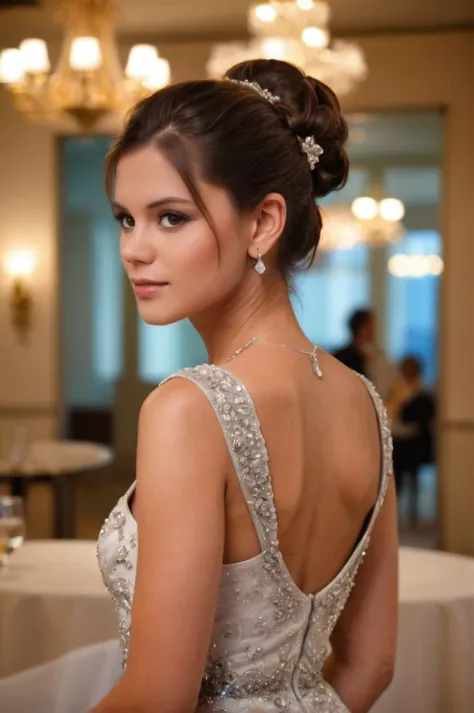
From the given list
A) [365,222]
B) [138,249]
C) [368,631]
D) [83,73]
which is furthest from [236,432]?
[365,222]

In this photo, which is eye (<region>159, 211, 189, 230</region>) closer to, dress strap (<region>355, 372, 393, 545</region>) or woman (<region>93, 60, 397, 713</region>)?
woman (<region>93, 60, 397, 713</region>)

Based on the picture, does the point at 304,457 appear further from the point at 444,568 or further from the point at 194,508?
the point at 444,568

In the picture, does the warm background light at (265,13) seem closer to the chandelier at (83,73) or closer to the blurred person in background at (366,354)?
the chandelier at (83,73)

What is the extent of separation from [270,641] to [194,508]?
322 mm

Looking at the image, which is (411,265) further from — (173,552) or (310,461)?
(173,552)

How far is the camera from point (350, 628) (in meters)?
1.56

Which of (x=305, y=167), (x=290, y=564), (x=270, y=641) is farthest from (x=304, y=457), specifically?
(x=305, y=167)

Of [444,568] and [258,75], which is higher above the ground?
[258,75]

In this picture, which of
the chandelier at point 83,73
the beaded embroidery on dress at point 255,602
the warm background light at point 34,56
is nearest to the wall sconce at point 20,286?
the chandelier at point 83,73

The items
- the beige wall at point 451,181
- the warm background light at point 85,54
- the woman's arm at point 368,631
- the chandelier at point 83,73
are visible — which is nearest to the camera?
the woman's arm at point 368,631

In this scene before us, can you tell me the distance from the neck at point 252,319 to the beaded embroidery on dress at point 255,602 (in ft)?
0.44

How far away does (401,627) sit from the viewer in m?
2.54

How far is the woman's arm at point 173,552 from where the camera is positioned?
1081 mm

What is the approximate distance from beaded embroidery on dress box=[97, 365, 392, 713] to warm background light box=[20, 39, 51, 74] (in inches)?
184
